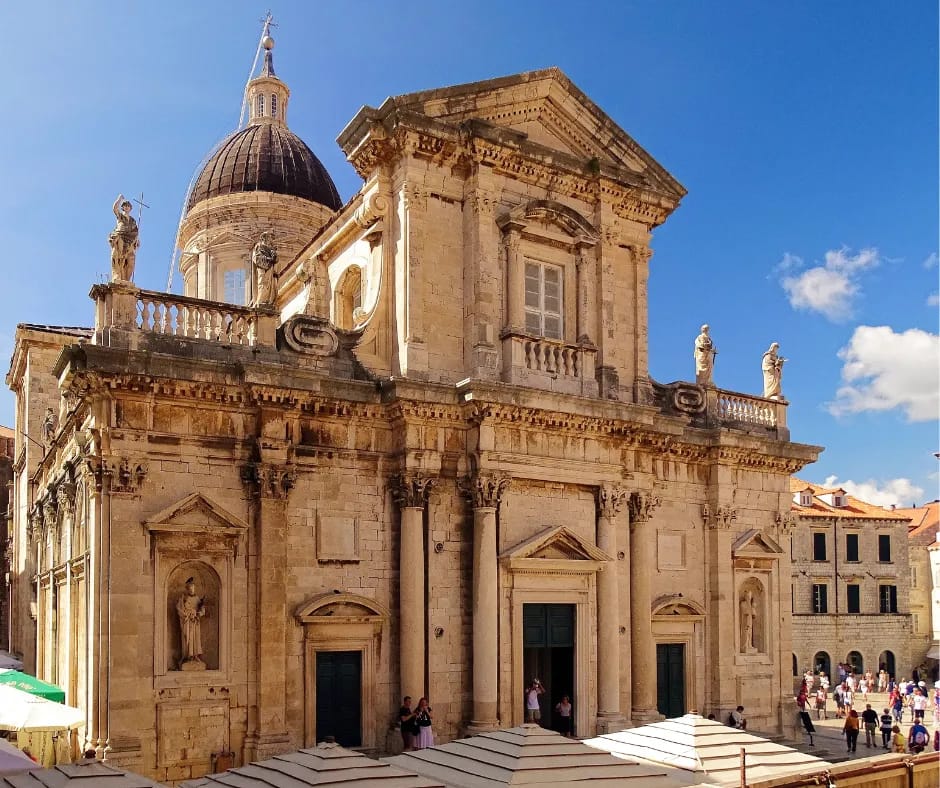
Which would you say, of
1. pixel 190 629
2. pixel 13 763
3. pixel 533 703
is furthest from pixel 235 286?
pixel 13 763

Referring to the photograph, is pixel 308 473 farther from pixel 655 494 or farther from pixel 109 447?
pixel 655 494

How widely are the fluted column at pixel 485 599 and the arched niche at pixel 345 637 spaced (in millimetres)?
1677

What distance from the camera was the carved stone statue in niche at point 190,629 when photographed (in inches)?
616

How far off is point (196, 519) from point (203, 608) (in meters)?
1.39

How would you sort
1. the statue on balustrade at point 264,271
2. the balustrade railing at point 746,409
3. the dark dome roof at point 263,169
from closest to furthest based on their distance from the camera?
the statue on balustrade at point 264,271 → the balustrade railing at point 746,409 → the dark dome roof at point 263,169

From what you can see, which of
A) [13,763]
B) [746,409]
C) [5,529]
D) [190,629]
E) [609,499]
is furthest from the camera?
[5,529]

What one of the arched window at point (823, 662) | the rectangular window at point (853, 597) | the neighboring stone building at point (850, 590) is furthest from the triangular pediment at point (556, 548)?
the rectangular window at point (853, 597)

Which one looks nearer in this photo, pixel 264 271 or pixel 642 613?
pixel 264 271

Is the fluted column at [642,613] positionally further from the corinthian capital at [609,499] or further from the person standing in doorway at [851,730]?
the person standing in doorway at [851,730]

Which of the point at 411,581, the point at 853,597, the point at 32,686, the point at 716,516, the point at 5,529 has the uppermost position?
the point at 716,516

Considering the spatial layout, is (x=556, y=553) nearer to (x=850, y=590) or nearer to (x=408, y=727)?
(x=408, y=727)

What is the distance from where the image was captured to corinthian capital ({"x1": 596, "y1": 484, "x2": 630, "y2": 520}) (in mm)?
19562

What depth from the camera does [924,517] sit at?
5697cm

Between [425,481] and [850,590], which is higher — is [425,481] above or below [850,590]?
above
